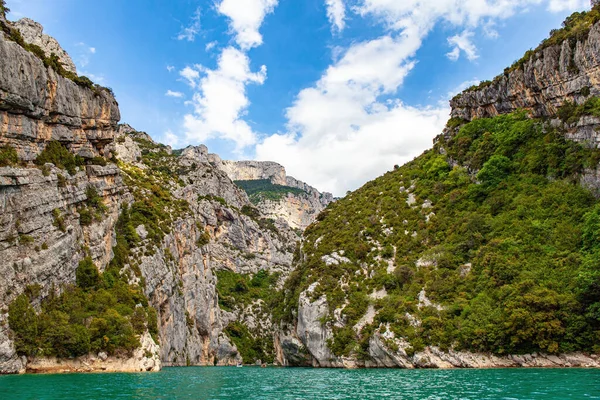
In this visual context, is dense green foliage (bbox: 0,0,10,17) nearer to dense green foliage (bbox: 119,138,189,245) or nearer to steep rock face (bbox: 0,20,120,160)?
steep rock face (bbox: 0,20,120,160)

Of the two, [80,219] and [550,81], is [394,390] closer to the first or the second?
[550,81]

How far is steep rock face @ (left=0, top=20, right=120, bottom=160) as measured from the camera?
1555 inches

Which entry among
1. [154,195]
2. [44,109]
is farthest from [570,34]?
[154,195]

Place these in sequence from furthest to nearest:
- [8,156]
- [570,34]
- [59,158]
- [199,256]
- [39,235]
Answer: [199,256] → [59,158] → [570,34] → [39,235] → [8,156]

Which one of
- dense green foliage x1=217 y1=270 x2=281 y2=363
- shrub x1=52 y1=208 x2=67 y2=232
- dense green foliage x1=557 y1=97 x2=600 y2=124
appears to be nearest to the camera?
dense green foliage x1=557 y1=97 x2=600 y2=124

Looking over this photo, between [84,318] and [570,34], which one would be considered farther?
[570,34]

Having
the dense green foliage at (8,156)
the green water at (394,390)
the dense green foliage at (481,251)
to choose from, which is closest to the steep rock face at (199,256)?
the dense green foliage at (481,251)

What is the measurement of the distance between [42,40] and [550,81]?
73924mm

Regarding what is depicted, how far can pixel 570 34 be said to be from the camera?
1838 inches

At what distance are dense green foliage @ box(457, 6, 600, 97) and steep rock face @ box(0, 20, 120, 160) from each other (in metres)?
54.6

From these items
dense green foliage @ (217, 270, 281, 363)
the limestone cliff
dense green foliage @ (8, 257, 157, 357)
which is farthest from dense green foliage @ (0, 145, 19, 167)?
dense green foliage @ (217, 270, 281, 363)

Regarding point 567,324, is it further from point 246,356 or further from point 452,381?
point 246,356

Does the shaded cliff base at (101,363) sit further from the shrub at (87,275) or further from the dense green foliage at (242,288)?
the dense green foliage at (242,288)

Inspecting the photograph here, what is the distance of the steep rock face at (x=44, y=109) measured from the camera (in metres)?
39.5
